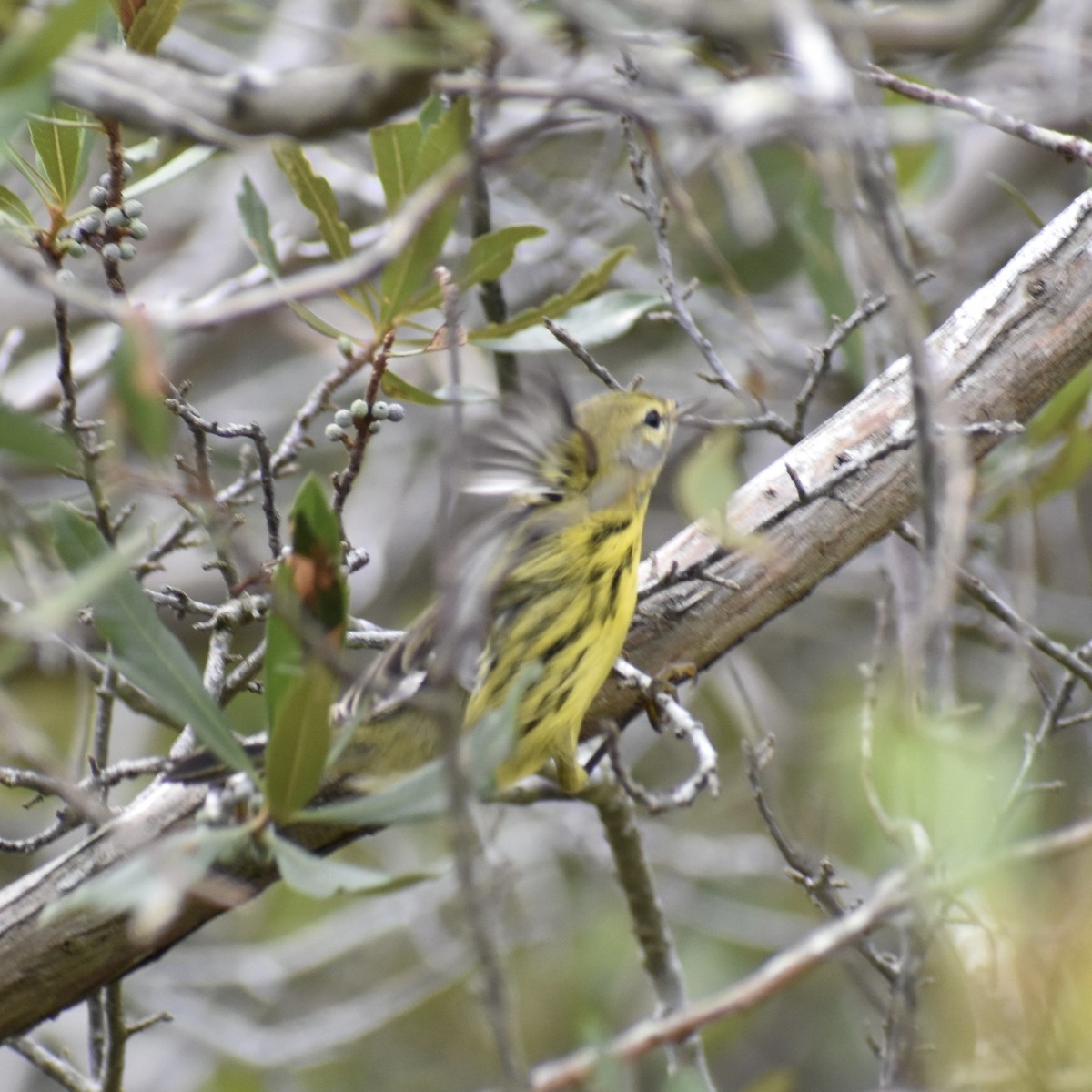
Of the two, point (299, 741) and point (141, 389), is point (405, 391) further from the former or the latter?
point (141, 389)

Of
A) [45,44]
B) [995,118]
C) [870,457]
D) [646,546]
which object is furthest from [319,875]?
[646,546]

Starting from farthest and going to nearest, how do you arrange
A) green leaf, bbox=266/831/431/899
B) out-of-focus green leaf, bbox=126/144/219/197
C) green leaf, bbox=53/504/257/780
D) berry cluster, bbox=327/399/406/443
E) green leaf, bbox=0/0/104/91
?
out-of-focus green leaf, bbox=126/144/219/197, berry cluster, bbox=327/399/406/443, green leaf, bbox=53/504/257/780, green leaf, bbox=266/831/431/899, green leaf, bbox=0/0/104/91

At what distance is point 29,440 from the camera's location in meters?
1.59

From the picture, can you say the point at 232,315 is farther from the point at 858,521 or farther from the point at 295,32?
the point at 295,32

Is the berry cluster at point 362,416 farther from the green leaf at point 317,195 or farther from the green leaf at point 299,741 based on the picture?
the green leaf at point 299,741

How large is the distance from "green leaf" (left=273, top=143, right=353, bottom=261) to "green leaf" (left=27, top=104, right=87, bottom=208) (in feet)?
1.22

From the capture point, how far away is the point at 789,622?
5.86 m

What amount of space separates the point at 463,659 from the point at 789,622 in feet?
12.1

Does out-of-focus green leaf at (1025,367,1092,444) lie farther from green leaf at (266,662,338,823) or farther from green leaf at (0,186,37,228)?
green leaf at (0,186,37,228)

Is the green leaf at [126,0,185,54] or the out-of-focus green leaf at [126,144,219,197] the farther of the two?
the out-of-focus green leaf at [126,144,219,197]

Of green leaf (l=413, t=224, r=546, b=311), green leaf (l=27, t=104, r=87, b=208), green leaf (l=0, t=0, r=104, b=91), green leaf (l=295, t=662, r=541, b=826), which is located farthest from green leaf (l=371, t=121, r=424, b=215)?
green leaf (l=295, t=662, r=541, b=826)

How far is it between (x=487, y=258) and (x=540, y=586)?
0.79 metres

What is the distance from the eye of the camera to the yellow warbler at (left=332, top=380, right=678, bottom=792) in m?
2.29

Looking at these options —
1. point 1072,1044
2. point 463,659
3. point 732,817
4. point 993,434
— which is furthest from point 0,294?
point 1072,1044
